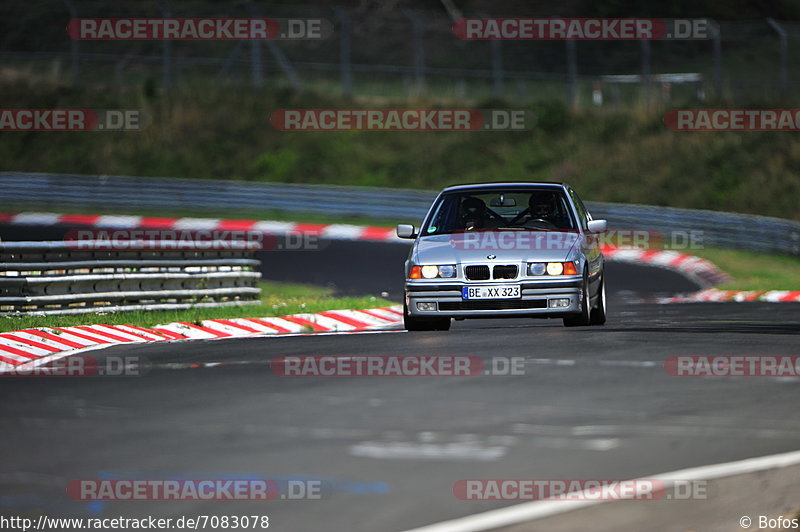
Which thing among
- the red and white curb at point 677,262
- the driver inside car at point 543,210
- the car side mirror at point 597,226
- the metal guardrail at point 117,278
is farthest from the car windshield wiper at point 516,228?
the red and white curb at point 677,262

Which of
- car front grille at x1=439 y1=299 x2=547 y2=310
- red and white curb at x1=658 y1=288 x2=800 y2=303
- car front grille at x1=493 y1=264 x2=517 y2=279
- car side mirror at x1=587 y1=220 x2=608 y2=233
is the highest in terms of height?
car side mirror at x1=587 y1=220 x2=608 y2=233

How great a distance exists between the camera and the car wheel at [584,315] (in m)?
13.8

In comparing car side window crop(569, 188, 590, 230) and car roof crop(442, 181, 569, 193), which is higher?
car roof crop(442, 181, 569, 193)

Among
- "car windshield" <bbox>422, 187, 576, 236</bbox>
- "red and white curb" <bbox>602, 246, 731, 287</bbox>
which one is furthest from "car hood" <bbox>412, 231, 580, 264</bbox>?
"red and white curb" <bbox>602, 246, 731, 287</bbox>

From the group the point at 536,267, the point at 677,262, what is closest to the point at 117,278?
the point at 536,267

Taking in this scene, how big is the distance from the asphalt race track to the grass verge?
2.97 metres

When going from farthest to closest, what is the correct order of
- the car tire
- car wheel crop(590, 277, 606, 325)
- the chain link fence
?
the chain link fence, car wheel crop(590, 277, 606, 325), the car tire

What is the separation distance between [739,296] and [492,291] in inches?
414

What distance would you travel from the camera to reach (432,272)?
45.0 feet

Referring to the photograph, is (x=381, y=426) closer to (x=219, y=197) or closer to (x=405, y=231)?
(x=405, y=231)

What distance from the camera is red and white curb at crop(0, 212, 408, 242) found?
34719 millimetres

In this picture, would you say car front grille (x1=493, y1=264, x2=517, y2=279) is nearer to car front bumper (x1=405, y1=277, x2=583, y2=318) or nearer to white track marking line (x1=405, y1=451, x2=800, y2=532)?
car front bumper (x1=405, y1=277, x2=583, y2=318)

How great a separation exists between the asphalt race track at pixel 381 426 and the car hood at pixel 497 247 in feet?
5.04

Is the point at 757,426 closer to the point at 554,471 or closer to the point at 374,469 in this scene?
the point at 554,471
